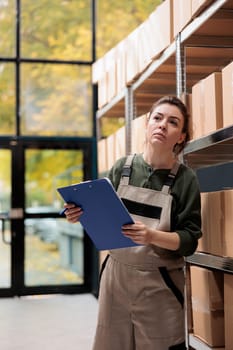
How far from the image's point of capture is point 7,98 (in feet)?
20.3

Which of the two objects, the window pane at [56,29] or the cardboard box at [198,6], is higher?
the window pane at [56,29]

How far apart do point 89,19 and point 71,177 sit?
2003 mm

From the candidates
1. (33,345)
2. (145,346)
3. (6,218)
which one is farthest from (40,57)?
(145,346)

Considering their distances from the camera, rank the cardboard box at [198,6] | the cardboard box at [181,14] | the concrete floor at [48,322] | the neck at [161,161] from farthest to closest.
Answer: the concrete floor at [48,322]
the cardboard box at [181,14]
the cardboard box at [198,6]
the neck at [161,161]

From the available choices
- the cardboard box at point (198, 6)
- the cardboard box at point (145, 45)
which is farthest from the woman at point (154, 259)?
the cardboard box at point (145, 45)

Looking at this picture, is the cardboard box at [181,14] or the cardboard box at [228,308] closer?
the cardboard box at [228,308]

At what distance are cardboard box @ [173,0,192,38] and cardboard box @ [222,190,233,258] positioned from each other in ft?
3.17

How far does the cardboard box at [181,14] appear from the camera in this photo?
8.42ft

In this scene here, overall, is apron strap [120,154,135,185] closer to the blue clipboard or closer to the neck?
the neck

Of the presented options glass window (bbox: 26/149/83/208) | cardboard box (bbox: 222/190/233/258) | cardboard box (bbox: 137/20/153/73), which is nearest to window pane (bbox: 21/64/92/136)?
glass window (bbox: 26/149/83/208)

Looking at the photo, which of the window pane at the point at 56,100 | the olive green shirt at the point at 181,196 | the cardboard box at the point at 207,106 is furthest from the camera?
the window pane at the point at 56,100

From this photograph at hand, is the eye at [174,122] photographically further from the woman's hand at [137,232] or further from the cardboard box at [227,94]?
the woman's hand at [137,232]

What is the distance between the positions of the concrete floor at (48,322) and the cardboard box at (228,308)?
171cm

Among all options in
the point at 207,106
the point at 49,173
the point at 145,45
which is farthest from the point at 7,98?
the point at 207,106
